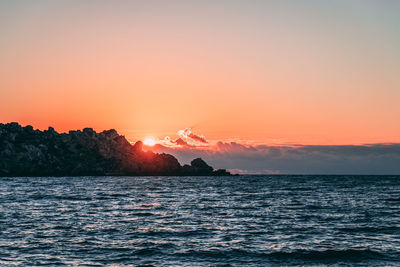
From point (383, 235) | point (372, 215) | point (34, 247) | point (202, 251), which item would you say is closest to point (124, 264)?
point (202, 251)

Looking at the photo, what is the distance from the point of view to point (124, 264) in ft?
78.0

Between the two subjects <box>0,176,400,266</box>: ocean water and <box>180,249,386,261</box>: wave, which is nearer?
<box>0,176,400,266</box>: ocean water

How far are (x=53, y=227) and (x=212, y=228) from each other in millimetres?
14055

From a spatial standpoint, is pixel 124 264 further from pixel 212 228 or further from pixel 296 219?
pixel 296 219

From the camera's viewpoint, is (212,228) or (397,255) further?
(212,228)

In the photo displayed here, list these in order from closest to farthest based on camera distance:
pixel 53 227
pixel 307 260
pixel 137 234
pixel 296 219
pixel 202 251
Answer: pixel 307 260 → pixel 202 251 → pixel 137 234 → pixel 53 227 → pixel 296 219

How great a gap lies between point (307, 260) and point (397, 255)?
6301mm

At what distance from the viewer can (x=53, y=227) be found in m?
36.9

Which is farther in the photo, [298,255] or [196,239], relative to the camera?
[196,239]

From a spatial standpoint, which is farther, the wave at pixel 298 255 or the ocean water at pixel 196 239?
the wave at pixel 298 255

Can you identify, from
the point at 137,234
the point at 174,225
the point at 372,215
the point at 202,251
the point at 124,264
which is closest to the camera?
the point at 124,264

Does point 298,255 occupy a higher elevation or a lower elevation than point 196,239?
lower

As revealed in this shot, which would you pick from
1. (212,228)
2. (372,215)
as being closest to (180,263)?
→ (212,228)

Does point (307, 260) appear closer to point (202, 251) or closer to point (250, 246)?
point (250, 246)
